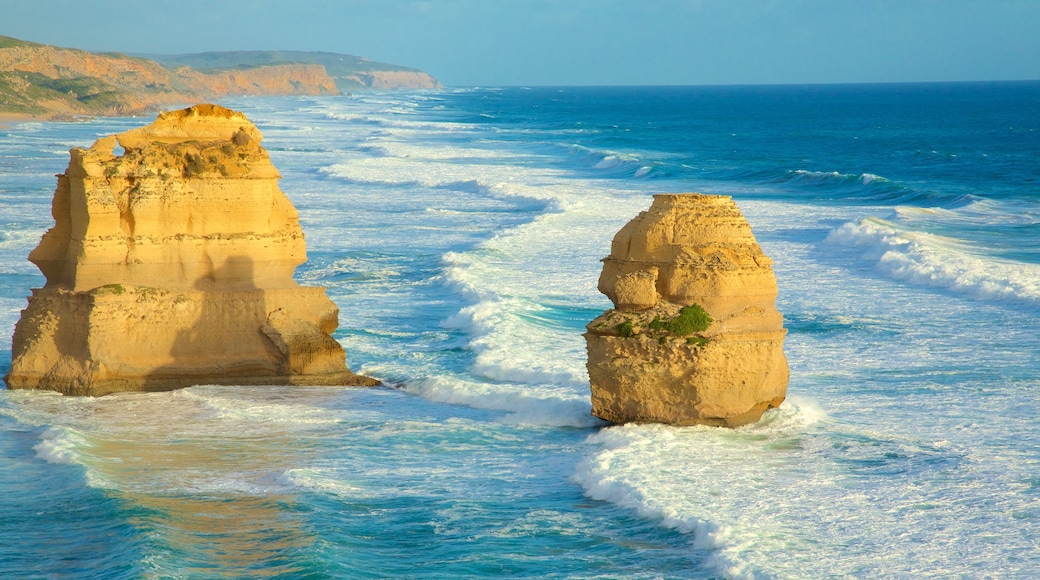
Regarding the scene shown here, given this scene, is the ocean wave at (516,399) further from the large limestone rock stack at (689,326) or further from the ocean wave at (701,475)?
the ocean wave at (701,475)

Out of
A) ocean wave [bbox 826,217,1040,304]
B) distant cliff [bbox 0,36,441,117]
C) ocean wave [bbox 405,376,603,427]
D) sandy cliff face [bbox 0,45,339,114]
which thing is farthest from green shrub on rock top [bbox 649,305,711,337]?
sandy cliff face [bbox 0,45,339,114]

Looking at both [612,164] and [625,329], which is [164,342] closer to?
[625,329]

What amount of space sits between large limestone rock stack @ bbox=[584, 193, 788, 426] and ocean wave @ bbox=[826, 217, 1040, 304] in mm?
12113

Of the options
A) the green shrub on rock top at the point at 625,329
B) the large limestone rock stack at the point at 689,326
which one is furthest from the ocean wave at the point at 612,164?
the green shrub on rock top at the point at 625,329

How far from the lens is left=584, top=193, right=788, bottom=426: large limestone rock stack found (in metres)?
14.3

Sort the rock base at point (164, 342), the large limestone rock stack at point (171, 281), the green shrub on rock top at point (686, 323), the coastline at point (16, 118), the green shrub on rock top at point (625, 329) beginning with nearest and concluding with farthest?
the green shrub on rock top at point (686, 323) → the green shrub on rock top at point (625, 329) → the rock base at point (164, 342) → the large limestone rock stack at point (171, 281) → the coastline at point (16, 118)

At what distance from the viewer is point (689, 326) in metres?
14.2

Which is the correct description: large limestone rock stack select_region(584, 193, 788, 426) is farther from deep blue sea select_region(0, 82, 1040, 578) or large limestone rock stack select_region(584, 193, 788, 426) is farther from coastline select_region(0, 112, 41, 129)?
coastline select_region(0, 112, 41, 129)

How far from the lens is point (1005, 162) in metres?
67.0

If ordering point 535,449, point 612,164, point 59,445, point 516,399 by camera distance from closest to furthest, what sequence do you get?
1. point 59,445
2. point 535,449
3. point 516,399
4. point 612,164

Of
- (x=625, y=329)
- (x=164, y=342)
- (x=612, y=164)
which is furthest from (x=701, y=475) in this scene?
(x=612, y=164)

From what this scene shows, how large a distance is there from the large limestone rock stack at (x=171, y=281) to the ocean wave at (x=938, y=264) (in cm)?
1437

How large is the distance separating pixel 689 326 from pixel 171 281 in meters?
7.39

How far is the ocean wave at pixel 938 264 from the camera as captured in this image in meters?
25.7
